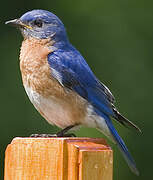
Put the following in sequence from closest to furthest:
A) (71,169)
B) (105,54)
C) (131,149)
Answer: (71,169)
(131,149)
(105,54)

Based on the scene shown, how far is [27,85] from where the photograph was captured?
5883mm

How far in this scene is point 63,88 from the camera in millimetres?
5816

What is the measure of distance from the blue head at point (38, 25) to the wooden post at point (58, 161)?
7.40 feet

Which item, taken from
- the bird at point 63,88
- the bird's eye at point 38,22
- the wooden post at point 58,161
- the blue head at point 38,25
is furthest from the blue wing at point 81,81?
the wooden post at point 58,161

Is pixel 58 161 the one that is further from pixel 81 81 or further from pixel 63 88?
pixel 81 81

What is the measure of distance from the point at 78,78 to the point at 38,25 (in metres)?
0.63

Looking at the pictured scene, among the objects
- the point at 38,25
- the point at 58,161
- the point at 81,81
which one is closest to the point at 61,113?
the point at 81,81

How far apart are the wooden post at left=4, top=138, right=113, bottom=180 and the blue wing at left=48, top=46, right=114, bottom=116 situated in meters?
1.79

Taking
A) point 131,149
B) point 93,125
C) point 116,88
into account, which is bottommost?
point 131,149

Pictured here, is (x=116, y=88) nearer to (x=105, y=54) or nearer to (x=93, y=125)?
(x=105, y=54)

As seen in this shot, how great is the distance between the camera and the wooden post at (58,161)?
3926mm

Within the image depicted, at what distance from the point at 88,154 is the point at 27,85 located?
79.2 inches

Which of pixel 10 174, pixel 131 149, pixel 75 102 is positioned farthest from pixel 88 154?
pixel 131 149

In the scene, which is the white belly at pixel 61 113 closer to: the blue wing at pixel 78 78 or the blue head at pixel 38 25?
the blue wing at pixel 78 78
